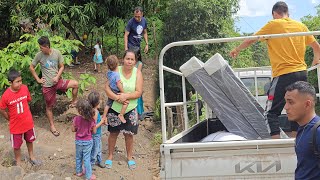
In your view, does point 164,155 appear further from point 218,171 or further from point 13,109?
point 13,109

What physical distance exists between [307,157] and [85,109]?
325 cm

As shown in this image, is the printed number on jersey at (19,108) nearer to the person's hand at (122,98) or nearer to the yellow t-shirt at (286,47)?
the person's hand at (122,98)

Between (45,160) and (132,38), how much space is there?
253 cm

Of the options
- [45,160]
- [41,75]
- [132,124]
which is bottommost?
[45,160]

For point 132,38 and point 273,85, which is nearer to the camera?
point 273,85

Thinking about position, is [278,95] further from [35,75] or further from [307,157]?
[35,75]

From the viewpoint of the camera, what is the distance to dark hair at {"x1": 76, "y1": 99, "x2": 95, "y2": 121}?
5.43m

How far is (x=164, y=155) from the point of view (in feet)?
11.3

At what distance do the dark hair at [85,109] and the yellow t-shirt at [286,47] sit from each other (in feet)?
7.52

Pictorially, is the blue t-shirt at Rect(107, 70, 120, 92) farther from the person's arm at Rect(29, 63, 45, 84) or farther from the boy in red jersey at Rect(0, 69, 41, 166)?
the person's arm at Rect(29, 63, 45, 84)

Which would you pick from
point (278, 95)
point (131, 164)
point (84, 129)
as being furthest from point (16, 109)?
point (278, 95)

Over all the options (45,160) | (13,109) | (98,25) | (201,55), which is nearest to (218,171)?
(13,109)

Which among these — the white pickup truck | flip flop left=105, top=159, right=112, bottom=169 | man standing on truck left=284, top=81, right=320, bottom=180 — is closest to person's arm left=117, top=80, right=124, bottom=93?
flip flop left=105, top=159, right=112, bottom=169

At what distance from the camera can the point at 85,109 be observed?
543 centimetres
